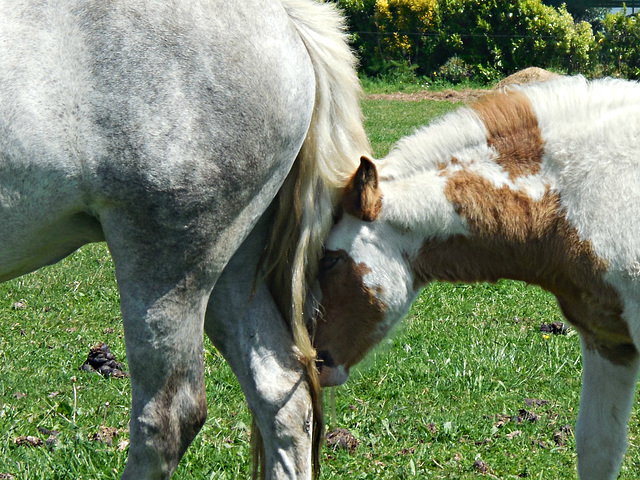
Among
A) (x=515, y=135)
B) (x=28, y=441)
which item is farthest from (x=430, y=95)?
(x=28, y=441)

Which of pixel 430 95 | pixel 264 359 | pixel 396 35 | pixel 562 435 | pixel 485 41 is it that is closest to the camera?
pixel 264 359

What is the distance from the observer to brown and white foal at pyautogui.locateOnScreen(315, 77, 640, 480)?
271 cm

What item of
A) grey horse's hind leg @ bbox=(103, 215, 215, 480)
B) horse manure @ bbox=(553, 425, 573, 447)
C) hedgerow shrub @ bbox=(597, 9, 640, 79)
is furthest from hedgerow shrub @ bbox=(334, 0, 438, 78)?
grey horse's hind leg @ bbox=(103, 215, 215, 480)

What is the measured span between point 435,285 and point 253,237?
3195 mm

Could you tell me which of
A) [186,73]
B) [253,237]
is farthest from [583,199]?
[186,73]

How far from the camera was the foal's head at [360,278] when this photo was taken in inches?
117

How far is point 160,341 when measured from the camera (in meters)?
2.27

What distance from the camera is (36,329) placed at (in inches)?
187

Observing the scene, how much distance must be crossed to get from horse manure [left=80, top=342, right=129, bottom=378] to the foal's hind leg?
234 cm

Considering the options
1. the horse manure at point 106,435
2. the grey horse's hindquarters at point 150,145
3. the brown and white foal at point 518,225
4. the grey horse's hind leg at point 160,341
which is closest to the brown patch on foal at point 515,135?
the brown and white foal at point 518,225

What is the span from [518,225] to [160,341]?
140 centimetres

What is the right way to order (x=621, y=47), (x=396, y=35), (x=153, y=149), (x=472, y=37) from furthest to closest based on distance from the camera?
1. (x=396, y=35)
2. (x=472, y=37)
3. (x=621, y=47)
4. (x=153, y=149)

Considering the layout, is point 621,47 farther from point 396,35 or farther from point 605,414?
point 605,414

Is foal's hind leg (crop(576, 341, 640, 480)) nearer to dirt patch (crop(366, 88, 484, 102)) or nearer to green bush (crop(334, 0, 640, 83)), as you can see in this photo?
dirt patch (crop(366, 88, 484, 102))
